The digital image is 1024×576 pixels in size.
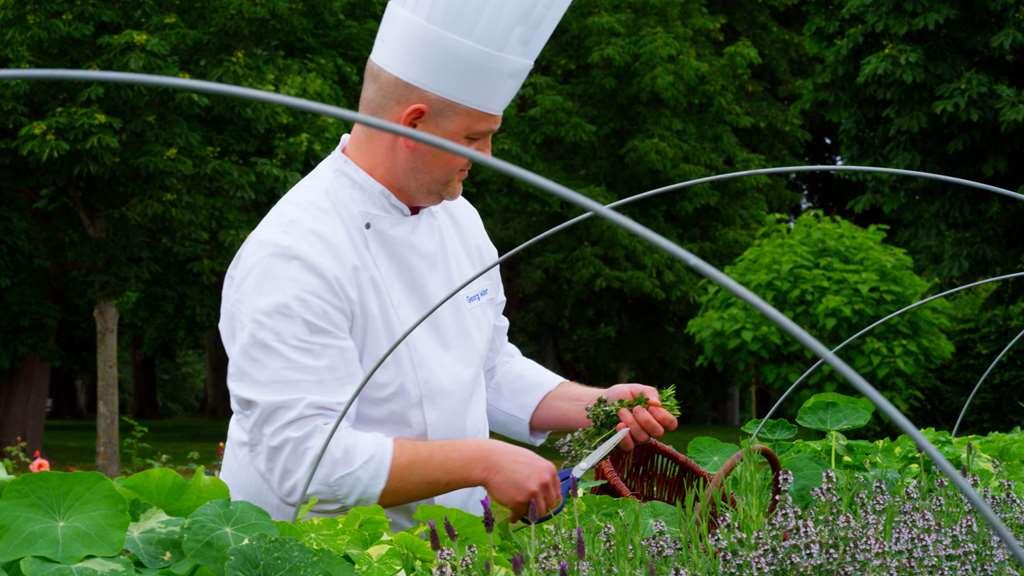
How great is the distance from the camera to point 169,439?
20.9 m

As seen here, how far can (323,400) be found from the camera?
2.03 m

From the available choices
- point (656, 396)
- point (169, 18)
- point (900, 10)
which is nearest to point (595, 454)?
point (656, 396)

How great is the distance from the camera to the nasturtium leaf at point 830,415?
314cm

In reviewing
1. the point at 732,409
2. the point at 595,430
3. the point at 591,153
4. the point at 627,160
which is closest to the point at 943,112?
the point at 627,160

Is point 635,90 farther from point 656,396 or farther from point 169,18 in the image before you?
point 656,396

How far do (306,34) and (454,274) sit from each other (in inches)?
520

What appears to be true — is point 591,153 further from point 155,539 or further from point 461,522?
point 155,539

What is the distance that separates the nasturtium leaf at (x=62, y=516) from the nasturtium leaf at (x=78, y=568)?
1 cm

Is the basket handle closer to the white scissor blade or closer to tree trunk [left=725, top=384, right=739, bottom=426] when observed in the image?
the white scissor blade

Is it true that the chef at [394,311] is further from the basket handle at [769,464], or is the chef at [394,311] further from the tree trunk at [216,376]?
the tree trunk at [216,376]

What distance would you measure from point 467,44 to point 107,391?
1292 cm

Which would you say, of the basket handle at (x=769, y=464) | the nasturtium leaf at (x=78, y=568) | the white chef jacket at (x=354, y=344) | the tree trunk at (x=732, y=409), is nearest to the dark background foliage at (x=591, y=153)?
the tree trunk at (x=732, y=409)

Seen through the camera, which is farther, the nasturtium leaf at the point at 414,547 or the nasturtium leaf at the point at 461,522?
the nasturtium leaf at the point at 461,522

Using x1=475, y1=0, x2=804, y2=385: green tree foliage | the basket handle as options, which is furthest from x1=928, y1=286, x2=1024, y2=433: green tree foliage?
the basket handle
